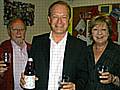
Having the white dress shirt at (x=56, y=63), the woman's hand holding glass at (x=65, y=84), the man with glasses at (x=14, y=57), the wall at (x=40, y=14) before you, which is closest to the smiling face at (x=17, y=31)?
the man with glasses at (x=14, y=57)

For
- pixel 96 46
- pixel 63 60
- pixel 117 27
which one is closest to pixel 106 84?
pixel 96 46

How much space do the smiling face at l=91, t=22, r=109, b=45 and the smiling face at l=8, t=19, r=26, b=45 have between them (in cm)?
50

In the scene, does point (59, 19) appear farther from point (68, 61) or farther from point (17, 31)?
point (17, 31)

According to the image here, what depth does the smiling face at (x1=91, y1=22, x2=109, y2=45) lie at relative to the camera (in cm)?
187

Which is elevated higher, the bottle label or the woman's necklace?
the woman's necklace

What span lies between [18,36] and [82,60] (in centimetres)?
68

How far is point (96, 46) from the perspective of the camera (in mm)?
1931

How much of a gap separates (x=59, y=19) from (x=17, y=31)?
2.25 feet

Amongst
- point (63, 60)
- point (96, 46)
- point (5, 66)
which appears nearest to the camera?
point (63, 60)

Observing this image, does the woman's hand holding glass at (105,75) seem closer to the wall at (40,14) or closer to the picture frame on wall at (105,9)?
the picture frame on wall at (105,9)

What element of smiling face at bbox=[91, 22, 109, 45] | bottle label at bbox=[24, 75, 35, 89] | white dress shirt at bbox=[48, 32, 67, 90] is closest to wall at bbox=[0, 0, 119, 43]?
smiling face at bbox=[91, 22, 109, 45]

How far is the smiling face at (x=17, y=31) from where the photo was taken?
6.85 feet

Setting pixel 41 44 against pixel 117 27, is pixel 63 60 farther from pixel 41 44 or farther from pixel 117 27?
pixel 117 27

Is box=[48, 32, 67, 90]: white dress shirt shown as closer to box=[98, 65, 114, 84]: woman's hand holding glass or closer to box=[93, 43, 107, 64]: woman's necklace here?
box=[98, 65, 114, 84]: woman's hand holding glass
